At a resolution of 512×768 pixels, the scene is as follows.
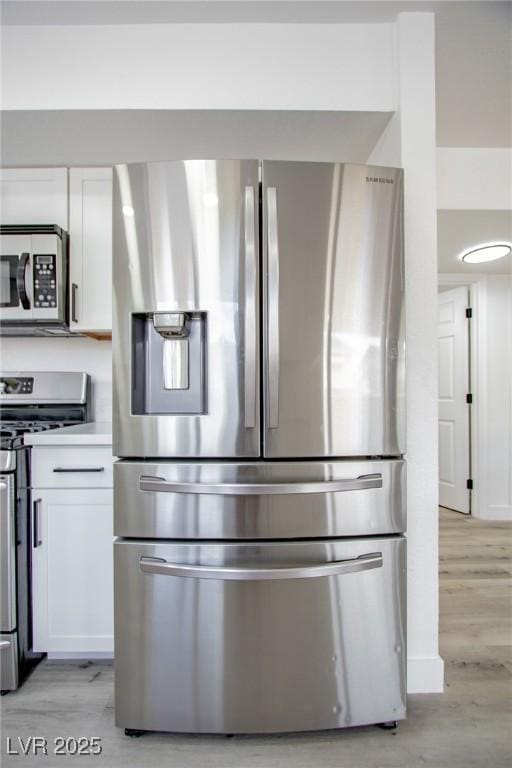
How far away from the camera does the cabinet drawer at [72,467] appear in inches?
69.7

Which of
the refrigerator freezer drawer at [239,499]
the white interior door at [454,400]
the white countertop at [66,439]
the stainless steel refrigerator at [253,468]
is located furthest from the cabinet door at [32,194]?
the white interior door at [454,400]

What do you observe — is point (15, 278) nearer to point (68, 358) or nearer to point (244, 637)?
point (68, 358)

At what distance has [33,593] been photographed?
1.75 m

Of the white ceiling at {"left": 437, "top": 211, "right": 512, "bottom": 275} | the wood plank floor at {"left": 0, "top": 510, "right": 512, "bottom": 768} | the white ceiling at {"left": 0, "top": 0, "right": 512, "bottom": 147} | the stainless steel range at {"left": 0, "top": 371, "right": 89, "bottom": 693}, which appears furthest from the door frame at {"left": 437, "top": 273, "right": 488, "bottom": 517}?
the stainless steel range at {"left": 0, "top": 371, "right": 89, "bottom": 693}

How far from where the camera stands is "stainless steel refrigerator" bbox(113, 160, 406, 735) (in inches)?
53.8

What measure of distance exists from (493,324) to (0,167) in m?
3.88

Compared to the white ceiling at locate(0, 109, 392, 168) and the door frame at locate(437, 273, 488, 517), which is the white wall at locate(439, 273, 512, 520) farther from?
the white ceiling at locate(0, 109, 392, 168)

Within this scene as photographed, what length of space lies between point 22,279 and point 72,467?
35.0 inches

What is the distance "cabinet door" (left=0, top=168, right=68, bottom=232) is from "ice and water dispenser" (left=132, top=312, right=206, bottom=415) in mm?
1041

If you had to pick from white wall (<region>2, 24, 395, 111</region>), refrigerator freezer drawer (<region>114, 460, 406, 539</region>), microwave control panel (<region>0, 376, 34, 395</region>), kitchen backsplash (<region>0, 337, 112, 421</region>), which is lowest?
refrigerator freezer drawer (<region>114, 460, 406, 539</region>)

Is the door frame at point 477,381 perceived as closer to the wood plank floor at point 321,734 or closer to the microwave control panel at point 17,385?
the wood plank floor at point 321,734

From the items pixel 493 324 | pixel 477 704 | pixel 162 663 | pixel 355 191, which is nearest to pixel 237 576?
pixel 162 663

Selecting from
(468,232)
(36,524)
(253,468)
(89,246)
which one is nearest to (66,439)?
(36,524)

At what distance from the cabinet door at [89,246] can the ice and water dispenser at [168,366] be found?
2.50 ft
